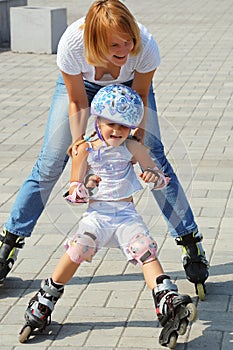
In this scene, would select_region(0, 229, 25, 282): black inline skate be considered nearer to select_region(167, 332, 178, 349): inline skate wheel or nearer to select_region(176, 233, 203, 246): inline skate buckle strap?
select_region(176, 233, 203, 246): inline skate buckle strap

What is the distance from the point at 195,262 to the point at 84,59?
125 cm

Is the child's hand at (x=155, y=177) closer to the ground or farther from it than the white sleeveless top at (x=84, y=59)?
closer to the ground

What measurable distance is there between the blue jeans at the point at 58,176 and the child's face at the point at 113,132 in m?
0.30

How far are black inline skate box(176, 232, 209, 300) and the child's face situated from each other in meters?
0.93

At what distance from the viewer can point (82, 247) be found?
434 centimetres

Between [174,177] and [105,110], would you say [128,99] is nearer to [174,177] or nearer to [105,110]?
[105,110]

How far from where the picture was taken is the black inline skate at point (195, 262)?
4.86 m

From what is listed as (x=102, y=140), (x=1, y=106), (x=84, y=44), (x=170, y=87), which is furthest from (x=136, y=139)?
(x=170, y=87)

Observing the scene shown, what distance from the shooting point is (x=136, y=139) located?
4.38 meters

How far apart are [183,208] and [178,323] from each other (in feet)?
3.02

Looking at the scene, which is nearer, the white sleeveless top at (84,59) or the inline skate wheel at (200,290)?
the white sleeveless top at (84,59)

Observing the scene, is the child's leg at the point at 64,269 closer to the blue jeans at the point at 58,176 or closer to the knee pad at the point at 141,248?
the knee pad at the point at 141,248

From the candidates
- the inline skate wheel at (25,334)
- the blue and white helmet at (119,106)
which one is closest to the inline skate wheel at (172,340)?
the inline skate wheel at (25,334)

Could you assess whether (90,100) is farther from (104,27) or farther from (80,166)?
(104,27)
